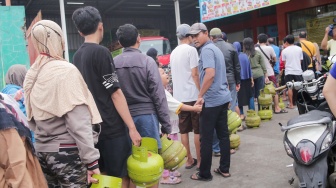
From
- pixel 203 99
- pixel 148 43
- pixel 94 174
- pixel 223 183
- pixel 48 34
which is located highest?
pixel 148 43

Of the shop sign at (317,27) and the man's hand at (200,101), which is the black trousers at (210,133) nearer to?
the man's hand at (200,101)

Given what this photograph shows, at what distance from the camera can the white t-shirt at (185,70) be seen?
171 inches

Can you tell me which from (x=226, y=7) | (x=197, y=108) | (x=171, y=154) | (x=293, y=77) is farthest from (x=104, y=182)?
(x=226, y=7)

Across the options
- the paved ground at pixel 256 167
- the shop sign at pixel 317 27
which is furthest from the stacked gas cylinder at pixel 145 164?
the shop sign at pixel 317 27

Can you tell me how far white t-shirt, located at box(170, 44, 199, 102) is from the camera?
433 centimetres

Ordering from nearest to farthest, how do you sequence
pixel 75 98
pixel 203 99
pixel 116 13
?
pixel 75 98
pixel 203 99
pixel 116 13

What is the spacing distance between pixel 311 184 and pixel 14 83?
3.53 m

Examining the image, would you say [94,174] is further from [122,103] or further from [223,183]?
[223,183]

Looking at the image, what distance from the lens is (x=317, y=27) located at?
13.4 meters

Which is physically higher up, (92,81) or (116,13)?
(116,13)

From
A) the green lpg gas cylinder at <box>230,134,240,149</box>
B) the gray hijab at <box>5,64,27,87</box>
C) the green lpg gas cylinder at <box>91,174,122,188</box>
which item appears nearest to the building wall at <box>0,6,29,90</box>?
the gray hijab at <box>5,64,27,87</box>

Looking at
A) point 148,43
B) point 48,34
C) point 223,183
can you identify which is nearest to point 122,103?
point 48,34

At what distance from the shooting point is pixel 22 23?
788 cm

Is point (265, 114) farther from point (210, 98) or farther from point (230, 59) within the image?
point (210, 98)
